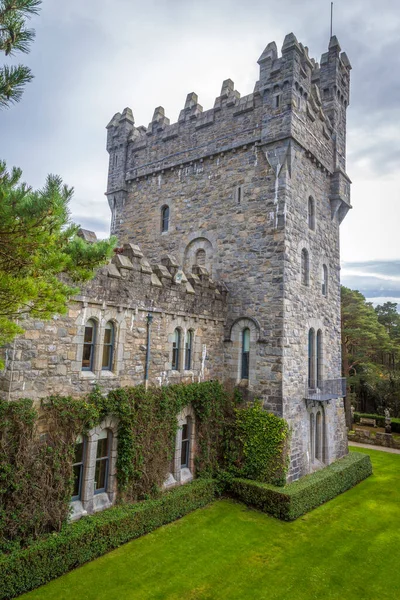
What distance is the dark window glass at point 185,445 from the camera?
1458 centimetres

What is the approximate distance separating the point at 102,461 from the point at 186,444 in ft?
12.6

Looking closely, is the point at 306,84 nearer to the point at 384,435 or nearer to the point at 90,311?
the point at 90,311

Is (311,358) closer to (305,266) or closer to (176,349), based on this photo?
(305,266)

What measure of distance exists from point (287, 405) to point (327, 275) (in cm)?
717

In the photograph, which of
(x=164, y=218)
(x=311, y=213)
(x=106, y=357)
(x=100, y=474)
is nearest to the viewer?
(x=100, y=474)

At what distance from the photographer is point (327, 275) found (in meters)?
19.3

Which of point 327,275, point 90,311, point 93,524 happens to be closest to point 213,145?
point 327,275

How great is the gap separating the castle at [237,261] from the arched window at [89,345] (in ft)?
0.14

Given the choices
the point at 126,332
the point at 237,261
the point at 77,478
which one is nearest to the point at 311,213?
the point at 237,261

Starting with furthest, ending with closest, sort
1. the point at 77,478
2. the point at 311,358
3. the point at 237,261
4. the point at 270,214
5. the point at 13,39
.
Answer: the point at 311,358, the point at 237,261, the point at 270,214, the point at 77,478, the point at 13,39

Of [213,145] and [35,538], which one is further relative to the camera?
[213,145]

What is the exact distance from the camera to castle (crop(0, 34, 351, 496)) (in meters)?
12.1

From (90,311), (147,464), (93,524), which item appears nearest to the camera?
(93,524)

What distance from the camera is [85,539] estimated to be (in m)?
9.88
